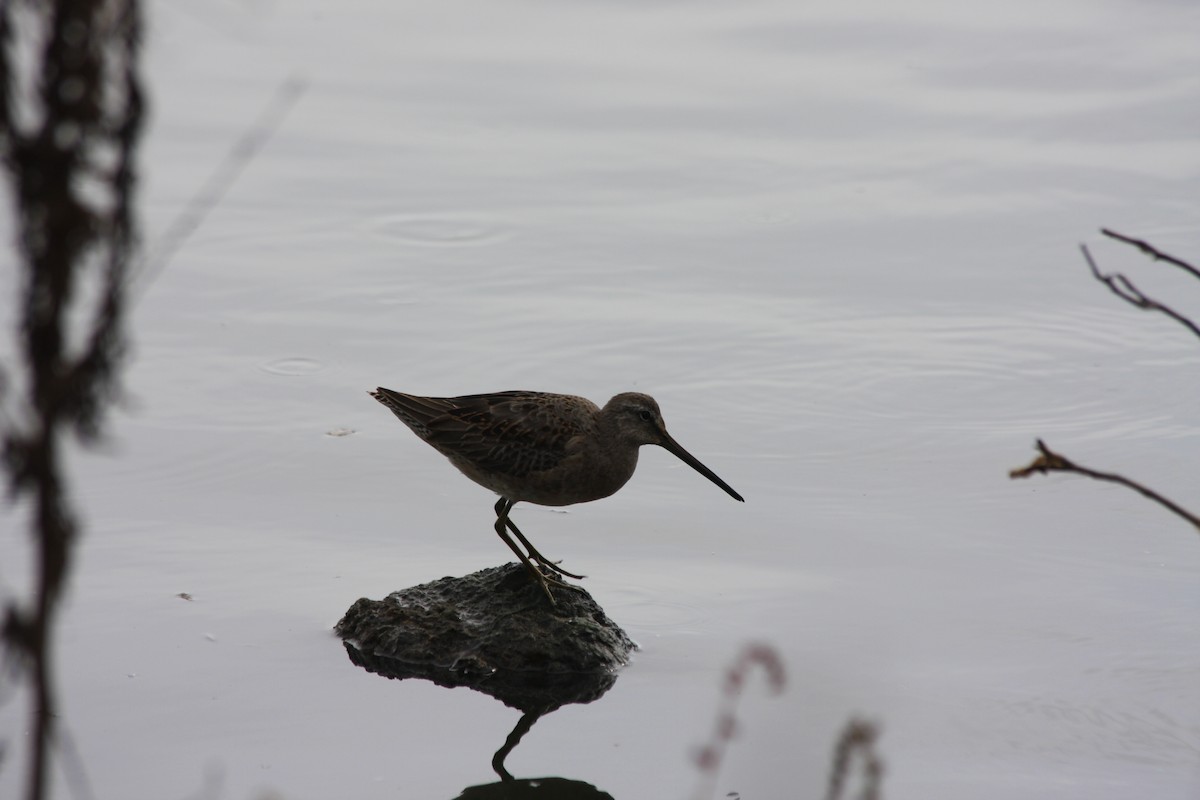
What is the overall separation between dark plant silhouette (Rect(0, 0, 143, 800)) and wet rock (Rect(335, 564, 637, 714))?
3.03 metres

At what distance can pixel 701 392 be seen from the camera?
6.63 meters

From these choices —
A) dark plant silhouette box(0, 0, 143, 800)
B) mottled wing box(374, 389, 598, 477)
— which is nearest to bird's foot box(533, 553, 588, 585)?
mottled wing box(374, 389, 598, 477)

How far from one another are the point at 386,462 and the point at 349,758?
6.80 feet

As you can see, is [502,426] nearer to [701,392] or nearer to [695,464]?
[695,464]

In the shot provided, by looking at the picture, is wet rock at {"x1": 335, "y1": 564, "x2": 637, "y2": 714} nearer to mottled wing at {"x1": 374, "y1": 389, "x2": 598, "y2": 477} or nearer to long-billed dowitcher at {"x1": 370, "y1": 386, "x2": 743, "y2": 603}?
long-billed dowitcher at {"x1": 370, "y1": 386, "x2": 743, "y2": 603}

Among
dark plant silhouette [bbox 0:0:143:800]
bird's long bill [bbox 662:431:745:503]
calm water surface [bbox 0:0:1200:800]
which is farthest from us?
bird's long bill [bbox 662:431:745:503]

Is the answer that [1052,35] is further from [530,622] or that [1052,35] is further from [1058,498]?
[530,622]

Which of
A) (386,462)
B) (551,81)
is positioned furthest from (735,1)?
(386,462)

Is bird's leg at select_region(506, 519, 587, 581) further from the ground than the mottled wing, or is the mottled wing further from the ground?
the mottled wing

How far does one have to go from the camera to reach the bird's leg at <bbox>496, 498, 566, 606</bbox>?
193 inches

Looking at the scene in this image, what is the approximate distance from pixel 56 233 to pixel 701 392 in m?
5.09

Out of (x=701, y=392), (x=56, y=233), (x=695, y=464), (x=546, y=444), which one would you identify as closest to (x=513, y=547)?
(x=546, y=444)

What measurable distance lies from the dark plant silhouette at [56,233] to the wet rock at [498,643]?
3.03 meters

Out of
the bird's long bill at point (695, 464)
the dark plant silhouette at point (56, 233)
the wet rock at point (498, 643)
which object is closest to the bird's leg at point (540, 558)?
the wet rock at point (498, 643)
